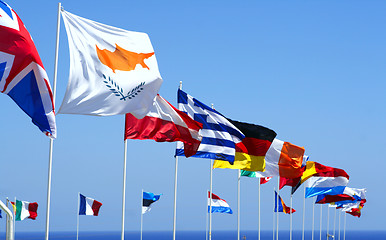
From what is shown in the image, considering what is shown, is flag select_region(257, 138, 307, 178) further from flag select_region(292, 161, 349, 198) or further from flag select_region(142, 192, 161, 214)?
flag select_region(142, 192, 161, 214)

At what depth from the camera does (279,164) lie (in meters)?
29.1

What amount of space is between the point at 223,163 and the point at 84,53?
575 inches

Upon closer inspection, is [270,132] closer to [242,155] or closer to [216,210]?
[242,155]

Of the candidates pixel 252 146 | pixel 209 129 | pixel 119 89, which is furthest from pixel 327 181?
pixel 119 89

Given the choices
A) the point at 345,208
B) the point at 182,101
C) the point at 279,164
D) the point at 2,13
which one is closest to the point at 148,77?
the point at 2,13

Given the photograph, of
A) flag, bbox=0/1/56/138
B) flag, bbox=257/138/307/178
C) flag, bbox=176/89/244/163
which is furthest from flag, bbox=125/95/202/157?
flag, bbox=257/138/307/178

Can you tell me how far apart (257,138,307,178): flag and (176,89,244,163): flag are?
472cm

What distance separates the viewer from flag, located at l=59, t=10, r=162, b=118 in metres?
14.5

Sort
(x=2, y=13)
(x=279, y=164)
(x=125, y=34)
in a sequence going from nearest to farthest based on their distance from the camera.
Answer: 1. (x=2, y=13)
2. (x=125, y=34)
3. (x=279, y=164)

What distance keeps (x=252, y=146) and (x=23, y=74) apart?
53.4 feet

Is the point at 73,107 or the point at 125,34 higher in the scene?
the point at 125,34

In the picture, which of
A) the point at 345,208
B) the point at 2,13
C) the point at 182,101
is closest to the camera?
the point at 2,13

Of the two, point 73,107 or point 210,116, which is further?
point 210,116

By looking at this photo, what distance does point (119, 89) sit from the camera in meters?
15.5
